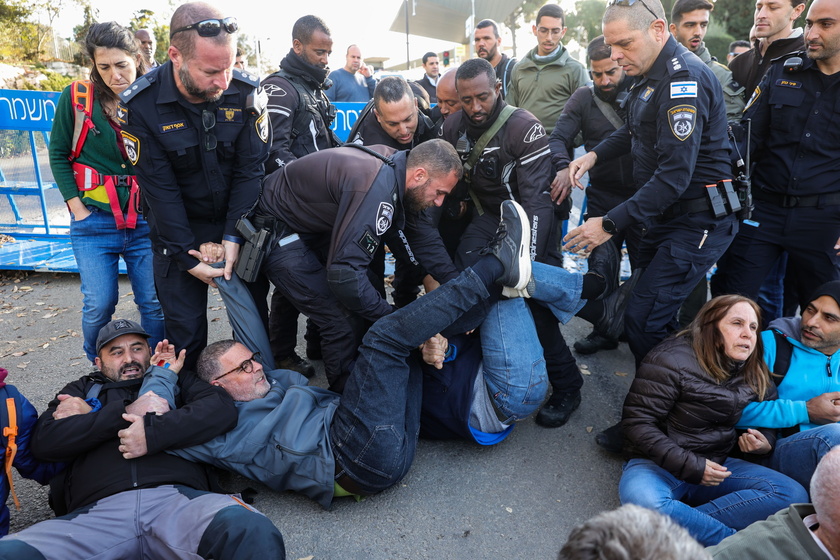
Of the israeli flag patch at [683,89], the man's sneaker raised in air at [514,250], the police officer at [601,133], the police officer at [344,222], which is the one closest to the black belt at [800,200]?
the police officer at [601,133]

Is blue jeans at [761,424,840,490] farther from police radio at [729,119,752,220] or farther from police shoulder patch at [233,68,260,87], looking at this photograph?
police shoulder patch at [233,68,260,87]

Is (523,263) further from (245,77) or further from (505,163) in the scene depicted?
(245,77)

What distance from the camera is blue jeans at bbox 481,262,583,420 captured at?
290cm

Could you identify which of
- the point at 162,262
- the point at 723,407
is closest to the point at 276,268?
the point at 162,262

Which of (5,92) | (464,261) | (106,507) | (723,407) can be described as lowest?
(106,507)

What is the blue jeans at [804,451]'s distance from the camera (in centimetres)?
245

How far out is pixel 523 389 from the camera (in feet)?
9.47

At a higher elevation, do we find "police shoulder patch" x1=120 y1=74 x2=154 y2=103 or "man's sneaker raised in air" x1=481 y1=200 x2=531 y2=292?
"police shoulder patch" x1=120 y1=74 x2=154 y2=103

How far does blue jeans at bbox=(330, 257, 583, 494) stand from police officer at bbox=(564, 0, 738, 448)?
897 mm

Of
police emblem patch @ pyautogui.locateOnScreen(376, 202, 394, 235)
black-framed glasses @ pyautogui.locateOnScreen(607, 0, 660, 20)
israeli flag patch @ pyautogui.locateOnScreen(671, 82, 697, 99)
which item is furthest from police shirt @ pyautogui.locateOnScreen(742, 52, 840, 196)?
police emblem patch @ pyautogui.locateOnScreen(376, 202, 394, 235)

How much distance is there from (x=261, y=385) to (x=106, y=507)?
0.89 meters

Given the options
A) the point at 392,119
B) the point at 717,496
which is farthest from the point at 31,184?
the point at 717,496

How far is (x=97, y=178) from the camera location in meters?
3.48

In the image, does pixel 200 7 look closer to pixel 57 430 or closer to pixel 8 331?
pixel 57 430
